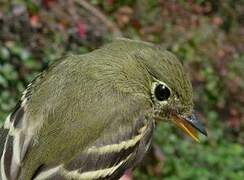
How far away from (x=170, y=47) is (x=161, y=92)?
Result: 14.4 feet

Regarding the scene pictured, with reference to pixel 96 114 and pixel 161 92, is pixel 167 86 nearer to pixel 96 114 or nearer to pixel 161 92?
pixel 161 92

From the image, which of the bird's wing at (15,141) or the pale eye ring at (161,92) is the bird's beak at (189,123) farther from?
the bird's wing at (15,141)

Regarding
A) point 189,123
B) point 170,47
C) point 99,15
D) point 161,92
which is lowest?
point 170,47

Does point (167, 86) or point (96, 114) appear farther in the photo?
point (167, 86)

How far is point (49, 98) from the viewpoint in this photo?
146 inches

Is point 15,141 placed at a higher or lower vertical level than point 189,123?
higher

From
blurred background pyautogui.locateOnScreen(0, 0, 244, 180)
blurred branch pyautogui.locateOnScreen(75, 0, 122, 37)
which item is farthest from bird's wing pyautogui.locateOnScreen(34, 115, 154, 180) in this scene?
blurred branch pyautogui.locateOnScreen(75, 0, 122, 37)

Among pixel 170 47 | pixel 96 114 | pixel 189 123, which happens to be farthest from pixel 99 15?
pixel 96 114

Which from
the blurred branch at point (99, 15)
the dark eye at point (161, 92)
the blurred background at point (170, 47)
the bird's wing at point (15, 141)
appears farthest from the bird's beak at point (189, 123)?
the blurred branch at point (99, 15)

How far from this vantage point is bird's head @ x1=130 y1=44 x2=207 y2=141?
3.81 metres

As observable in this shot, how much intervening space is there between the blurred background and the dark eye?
2172mm

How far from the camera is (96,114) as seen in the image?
364 cm

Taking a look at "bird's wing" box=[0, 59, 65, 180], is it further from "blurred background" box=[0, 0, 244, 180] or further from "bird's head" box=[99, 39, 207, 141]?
"blurred background" box=[0, 0, 244, 180]

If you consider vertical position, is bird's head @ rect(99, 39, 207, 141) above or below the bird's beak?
above
